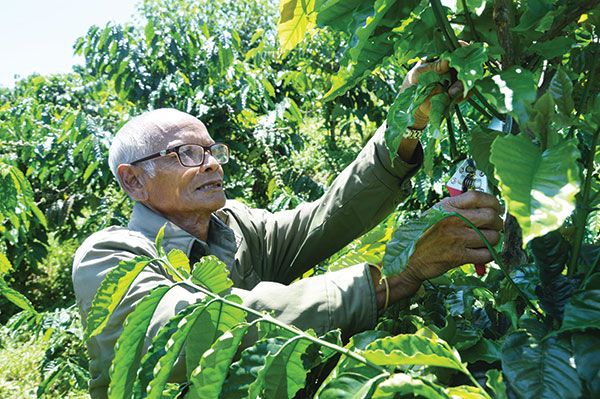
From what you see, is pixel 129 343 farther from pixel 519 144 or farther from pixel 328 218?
pixel 328 218

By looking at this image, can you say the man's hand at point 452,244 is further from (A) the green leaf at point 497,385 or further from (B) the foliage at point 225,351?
(A) the green leaf at point 497,385

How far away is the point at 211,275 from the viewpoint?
0.94m

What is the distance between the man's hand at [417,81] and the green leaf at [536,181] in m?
0.28

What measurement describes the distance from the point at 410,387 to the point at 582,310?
0.26m

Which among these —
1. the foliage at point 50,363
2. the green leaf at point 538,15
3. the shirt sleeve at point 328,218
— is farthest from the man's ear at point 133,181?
the foliage at point 50,363

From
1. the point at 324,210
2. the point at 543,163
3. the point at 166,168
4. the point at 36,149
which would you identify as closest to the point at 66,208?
the point at 36,149

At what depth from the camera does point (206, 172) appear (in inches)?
72.2

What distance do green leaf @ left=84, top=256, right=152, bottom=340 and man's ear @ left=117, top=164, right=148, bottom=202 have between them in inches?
40.7

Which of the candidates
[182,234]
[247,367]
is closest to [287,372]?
[247,367]

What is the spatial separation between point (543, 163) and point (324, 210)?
116 cm

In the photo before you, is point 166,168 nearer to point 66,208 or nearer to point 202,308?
point 202,308

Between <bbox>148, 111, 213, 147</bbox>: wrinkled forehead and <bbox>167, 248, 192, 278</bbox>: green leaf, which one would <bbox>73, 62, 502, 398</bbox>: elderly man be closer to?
<bbox>148, 111, 213, 147</bbox>: wrinkled forehead

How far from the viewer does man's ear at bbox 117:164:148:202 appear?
185 cm

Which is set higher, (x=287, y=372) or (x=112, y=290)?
(x=112, y=290)
